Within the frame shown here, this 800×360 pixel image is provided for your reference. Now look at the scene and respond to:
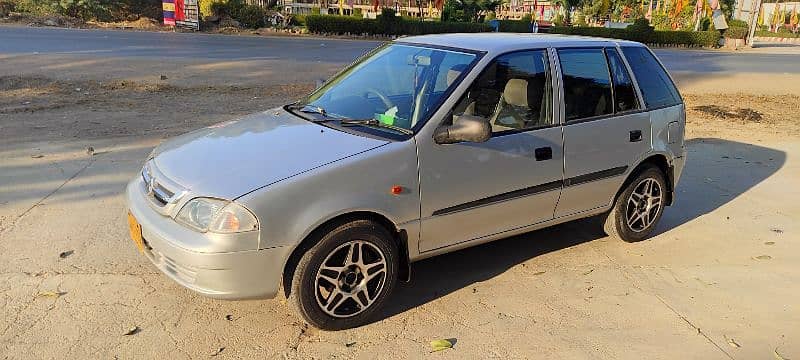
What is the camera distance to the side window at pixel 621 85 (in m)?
4.71

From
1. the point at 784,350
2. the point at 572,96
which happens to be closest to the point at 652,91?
the point at 572,96

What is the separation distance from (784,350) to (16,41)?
22.9 meters

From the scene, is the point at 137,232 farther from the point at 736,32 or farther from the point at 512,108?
the point at 736,32

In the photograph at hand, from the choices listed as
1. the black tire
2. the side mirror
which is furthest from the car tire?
the black tire

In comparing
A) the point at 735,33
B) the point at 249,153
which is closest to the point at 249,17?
the point at 735,33

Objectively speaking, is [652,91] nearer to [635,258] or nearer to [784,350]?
[635,258]

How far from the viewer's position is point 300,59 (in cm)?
1877

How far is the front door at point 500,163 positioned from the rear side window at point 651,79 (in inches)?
42.4

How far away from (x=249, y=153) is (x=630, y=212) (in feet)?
10.3

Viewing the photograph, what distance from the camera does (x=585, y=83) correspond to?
4504 mm

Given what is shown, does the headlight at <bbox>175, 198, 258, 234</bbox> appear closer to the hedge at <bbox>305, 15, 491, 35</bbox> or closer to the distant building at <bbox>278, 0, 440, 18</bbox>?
the hedge at <bbox>305, 15, 491, 35</bbox>

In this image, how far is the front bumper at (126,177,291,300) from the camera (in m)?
3.11

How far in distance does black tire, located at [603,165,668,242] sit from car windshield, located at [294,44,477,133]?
1832 mm

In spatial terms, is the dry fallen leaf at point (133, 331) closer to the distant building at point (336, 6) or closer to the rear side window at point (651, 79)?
the rear side window at point (651, 79)
